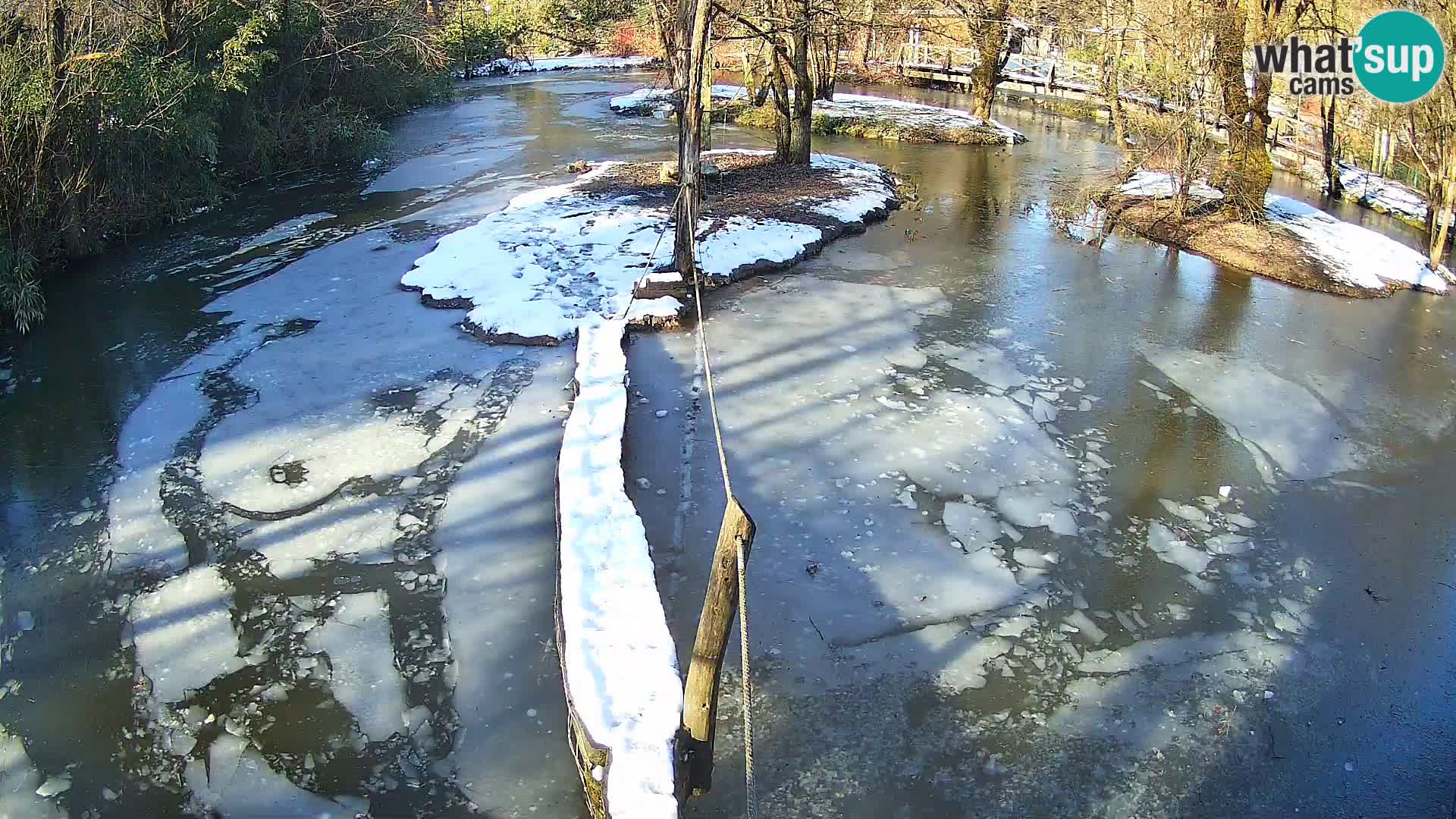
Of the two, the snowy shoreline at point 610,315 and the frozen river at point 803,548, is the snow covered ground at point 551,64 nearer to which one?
the snowy shoreline at point 610,315

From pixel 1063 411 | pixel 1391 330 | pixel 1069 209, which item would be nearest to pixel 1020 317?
pixel 1063 411

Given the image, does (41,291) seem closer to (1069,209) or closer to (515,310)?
(515,310)

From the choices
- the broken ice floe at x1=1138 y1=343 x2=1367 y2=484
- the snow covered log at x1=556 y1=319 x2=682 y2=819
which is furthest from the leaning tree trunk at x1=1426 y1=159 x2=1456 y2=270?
the snow covered log at x1=556 y1=319 x2=682 y2=819

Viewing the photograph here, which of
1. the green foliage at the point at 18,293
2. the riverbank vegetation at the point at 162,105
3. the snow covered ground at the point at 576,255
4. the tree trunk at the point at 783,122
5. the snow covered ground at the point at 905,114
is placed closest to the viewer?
the green foliage at the point at 18,293

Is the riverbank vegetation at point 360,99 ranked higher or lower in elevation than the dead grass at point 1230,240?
higher

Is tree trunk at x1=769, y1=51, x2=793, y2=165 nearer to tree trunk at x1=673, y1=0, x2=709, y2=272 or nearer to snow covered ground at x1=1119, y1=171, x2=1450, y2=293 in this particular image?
snow covered ground at x1=1119, y1=171, x2=1450, y2=293

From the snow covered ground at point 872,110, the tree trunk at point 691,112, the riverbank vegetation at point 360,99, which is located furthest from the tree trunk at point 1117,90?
the tree trunk at point 691,112
